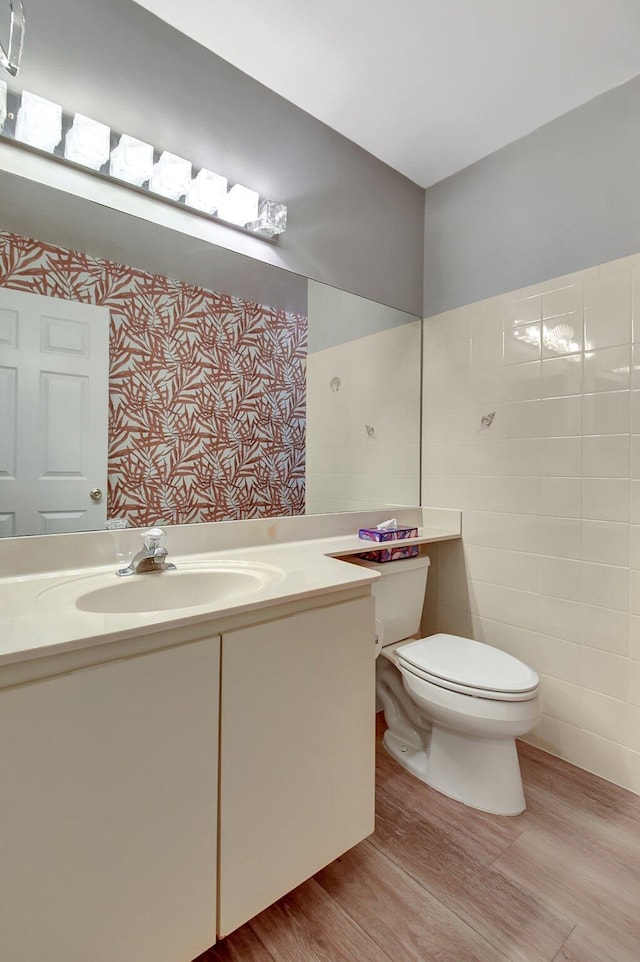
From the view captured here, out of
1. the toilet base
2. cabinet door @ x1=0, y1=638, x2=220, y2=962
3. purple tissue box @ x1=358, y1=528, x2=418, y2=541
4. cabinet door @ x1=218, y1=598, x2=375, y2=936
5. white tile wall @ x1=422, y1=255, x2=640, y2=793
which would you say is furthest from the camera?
purple tissue box @ x1=358, y1=528, x2=418, y2=541

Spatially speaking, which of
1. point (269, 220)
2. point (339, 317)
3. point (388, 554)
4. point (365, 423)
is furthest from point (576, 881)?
point (269, 220)

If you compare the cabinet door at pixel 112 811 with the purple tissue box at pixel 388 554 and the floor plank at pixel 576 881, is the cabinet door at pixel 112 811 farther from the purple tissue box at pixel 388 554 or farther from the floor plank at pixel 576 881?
the purple tissue box at pixel 388 554

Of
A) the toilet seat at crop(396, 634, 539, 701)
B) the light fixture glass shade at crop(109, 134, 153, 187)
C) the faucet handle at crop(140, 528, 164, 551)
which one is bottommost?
the toilet seat at crop(396, 634, 539, 701)

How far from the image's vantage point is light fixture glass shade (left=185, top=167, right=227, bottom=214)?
1.37 meters

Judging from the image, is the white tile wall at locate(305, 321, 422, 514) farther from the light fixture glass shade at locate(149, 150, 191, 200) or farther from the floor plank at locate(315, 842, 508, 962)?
the floor plank at locate(315, 842, 508, 962)

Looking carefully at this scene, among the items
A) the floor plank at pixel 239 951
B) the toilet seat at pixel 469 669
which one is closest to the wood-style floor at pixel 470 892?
the floor plank at pixel 239 951

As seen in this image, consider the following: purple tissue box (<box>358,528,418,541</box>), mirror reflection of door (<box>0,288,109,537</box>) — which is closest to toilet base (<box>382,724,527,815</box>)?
purple tissue box (<box>358,528,418,541</box>)

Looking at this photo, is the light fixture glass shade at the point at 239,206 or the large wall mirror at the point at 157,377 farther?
the light fixture glass shade at the point at 239,206

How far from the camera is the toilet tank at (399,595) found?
1.66 meters

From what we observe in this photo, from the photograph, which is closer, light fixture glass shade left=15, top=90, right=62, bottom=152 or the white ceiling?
light fixture glass shade left=15, top=90, right=62, bottom=152

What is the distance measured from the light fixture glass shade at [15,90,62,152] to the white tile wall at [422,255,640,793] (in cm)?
152

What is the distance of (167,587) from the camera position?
1106mm

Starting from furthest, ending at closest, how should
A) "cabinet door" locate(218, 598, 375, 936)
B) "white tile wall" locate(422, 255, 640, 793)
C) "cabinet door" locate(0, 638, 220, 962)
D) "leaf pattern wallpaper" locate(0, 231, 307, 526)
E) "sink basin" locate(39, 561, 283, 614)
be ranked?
"white tile wall" locate(422, 255, 640, 793) → "leaf pattern wallpaper" locate(0, 231, 307, 526) → "sink basin" locate(39, 561, 283, 614) → "cabinet door" locate(218, 598, 375, 936) → "cabinet door" locate(0, 638, 220, 962)

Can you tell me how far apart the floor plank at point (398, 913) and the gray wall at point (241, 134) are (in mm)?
1834
